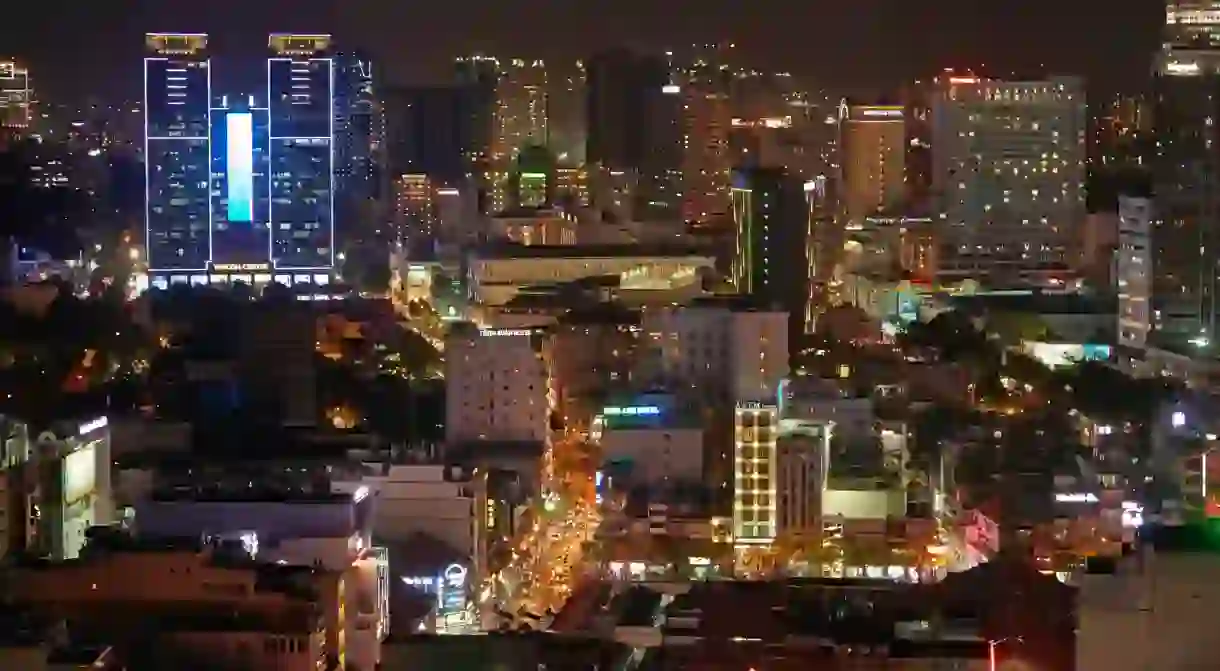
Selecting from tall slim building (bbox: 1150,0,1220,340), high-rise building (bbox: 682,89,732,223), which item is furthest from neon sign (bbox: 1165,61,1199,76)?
high-rise building (bbox: 682,89,732,223)

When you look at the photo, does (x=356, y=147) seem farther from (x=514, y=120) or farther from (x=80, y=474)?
(x=80, y=474)

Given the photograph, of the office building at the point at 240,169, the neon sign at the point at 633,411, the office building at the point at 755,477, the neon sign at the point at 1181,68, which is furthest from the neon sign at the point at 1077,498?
the office building at the point at 240,169

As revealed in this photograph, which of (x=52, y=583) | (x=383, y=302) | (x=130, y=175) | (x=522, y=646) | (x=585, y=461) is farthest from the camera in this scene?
(x=130, y=175)

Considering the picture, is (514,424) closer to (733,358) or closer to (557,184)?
(733,358)

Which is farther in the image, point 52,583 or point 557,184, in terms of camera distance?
point 557,184

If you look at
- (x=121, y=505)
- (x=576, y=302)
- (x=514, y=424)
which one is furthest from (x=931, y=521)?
(x=576, y=302)

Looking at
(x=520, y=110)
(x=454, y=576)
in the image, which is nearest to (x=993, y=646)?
(x=454, y=576)

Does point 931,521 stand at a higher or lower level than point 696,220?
lower
